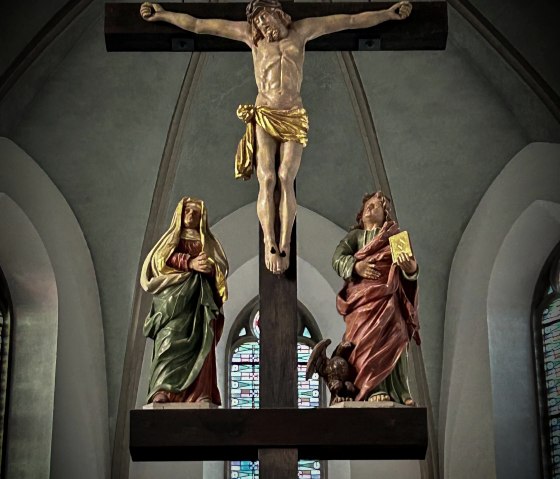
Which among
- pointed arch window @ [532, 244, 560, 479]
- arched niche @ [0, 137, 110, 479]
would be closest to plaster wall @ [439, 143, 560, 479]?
pointed arch window @ [532, 244, 560, 479]

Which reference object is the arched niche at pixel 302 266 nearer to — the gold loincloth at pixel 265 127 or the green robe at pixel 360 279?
the green robe at pixel 360 279

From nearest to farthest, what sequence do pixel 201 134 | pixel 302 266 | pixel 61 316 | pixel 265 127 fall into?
pixel 265 127, pixel 61 316, pixel 201 134, pixel 302 266

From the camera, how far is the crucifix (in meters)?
6.98

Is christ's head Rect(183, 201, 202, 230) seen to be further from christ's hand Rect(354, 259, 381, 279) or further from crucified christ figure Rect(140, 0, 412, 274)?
A: christ's hand Rect(354, 259, 381, 279)

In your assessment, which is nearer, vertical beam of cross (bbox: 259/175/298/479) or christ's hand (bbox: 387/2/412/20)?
vertical beam of cross (bbox: 259/175/298/479)

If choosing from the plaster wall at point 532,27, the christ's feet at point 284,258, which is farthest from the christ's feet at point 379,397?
the plaster wall at point 532,27

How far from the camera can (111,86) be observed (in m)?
13.0

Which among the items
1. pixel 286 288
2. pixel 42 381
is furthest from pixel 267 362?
pixel 42 381

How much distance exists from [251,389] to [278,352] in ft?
20.8

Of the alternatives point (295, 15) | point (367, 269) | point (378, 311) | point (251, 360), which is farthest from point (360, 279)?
Answer: point (251, 360)

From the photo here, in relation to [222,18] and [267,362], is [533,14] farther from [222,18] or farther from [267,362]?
[267,362]

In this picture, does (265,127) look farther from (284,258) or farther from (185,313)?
(185,313)

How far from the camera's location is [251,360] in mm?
13695

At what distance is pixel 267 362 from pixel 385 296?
2.59 feet
